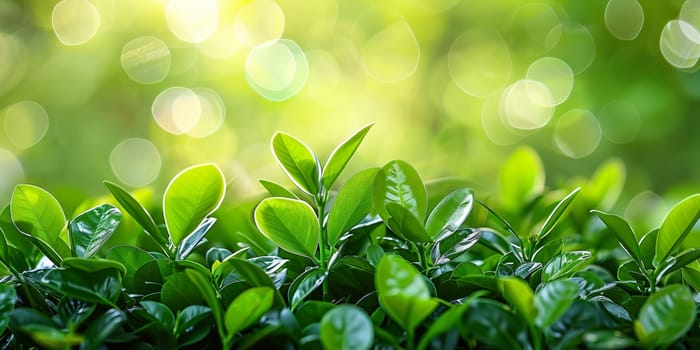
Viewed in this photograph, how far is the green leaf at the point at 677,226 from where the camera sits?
35 centimetres

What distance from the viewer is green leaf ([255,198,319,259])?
1.13ft

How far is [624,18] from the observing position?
240 centimetres

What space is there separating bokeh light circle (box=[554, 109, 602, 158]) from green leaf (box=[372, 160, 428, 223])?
2308 mm

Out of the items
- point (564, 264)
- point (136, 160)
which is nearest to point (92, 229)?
point (564, 264)

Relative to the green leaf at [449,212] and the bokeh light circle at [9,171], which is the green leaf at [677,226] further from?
the bokeh light circle at [9,171]

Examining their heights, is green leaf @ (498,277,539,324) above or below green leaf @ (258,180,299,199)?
below

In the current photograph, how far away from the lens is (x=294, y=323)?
1.01ft

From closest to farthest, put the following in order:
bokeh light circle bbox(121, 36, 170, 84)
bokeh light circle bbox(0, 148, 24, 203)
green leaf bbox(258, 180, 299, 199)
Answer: green leaf bbox(258, 180, 299, 199) < bokeh light circle bbox(0, 148, 24, 203) < bokeh light circle bbox(121, 36, 170, 84)

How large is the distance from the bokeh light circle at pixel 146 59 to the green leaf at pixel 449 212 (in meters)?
2.26

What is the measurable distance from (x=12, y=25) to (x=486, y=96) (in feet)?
6.28

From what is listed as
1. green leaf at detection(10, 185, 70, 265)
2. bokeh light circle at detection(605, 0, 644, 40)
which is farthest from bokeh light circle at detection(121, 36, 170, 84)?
green leaf at detection(10, 185, 70, 265)

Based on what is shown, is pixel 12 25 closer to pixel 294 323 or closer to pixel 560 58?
pixel 560 58

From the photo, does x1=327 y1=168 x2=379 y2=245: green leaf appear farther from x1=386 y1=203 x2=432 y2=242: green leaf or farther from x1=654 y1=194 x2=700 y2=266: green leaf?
x1=654 y1=194 x2=700 y2=266: green leaf

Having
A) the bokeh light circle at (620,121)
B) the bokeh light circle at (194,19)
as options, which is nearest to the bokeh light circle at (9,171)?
the bokeh light circle at (194,19)
